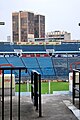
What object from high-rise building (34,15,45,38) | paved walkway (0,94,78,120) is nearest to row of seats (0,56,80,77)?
paved walkway (0,94,78,120)

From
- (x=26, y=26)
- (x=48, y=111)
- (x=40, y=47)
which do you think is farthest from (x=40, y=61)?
(x=26, y=26)

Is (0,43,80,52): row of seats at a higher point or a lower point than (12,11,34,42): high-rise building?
lower

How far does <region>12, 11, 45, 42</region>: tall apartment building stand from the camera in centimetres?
6556

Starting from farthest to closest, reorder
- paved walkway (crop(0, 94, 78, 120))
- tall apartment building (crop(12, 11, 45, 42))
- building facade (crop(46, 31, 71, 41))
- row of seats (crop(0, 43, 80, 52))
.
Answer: building facade (crop(46, 31, 71, 41)) → tall apartment building (crop(12, 11, 45, 42)) → row of seats (crop(0, 43, 80, 52)) → paved walkway (crop(0, 94, 78, 120))

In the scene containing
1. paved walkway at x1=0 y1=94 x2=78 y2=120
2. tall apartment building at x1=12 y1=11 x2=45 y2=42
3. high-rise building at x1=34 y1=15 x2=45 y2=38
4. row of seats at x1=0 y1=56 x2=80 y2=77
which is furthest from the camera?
high-rise building at x1=34 y1=15 x2=45 y2=38

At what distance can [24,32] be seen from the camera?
218 ft

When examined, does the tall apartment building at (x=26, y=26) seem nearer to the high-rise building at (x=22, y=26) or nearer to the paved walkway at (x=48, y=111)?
the high-rise building at (x=22, y=26)

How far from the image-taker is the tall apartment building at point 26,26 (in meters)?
65.6

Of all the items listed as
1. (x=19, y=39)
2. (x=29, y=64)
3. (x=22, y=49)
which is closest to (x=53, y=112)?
(x=29, y=64)

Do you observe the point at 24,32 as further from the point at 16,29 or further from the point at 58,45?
the point at 58,45

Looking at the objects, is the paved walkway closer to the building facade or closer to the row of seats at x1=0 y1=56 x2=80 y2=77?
the row of seats at x1=0 y1=56 x2=80 y2=77

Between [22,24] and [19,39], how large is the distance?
6515 mm

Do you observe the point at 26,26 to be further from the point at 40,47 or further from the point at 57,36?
the point at 40,47

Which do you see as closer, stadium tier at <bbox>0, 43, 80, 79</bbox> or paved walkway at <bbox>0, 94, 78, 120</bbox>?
paved walkway at <bbox>0, 94, 78, 120</bbox>
